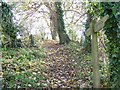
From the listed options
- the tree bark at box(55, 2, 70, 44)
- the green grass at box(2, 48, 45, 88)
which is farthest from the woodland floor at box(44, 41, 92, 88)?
the tree bark at box(55, 2, 70, 44)

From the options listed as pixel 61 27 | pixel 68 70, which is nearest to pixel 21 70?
pixel 68 70

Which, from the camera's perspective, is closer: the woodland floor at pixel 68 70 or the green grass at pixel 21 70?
the green grass at pixel 21 70

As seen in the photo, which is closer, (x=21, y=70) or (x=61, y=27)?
(x=21, y=70)

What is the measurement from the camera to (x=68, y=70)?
5.19 m

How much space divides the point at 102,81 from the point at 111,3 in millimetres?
1310

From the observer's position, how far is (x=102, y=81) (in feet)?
11.9

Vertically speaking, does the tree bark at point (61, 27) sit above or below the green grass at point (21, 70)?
above

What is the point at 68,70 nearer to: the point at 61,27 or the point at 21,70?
the point at 21,70

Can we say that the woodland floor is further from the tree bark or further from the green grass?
the tree bark

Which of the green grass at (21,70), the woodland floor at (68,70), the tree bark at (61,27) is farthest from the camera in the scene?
the tree bark at (61,27)

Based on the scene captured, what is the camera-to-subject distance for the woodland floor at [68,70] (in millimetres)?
4070

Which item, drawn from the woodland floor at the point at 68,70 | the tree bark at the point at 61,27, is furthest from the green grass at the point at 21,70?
the tree bark at the point at 61,27

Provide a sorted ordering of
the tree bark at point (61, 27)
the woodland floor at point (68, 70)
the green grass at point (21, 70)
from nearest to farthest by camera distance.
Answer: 1. the green grass at point (21, 70)
2. the woodland floor at point (68, 70)
3. the tree bark at point (61, 27)

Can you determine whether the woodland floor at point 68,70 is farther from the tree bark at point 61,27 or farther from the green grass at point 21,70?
the tree bark at point 61,27
